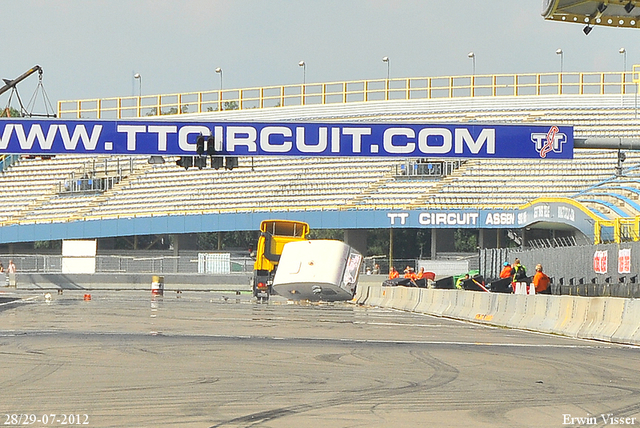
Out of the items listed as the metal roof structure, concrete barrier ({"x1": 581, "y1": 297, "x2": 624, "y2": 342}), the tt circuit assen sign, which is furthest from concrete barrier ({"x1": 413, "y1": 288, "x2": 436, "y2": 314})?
the metal roof structure

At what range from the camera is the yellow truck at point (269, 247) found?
1505 inches

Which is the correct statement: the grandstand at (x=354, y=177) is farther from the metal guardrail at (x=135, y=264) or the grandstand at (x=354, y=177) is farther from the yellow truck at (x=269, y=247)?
the yellow truck at (x=269, y=247)

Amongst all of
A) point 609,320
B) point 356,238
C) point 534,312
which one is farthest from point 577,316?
point 356,238

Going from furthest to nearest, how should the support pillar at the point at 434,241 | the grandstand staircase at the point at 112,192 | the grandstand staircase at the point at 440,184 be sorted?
the grandstand staircase at the point at 112,192, the support pillar at the point at 434,241, the grandstand staircase at the point at 440,184

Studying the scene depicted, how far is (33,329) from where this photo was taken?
1747cm

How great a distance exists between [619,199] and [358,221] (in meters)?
19.5

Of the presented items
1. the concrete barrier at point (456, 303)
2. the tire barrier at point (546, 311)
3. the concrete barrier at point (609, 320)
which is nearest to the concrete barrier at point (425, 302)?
the tire barrier at point (546, 311)

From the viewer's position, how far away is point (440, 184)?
5566 cm

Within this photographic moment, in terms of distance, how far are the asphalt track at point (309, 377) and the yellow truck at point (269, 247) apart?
1982cm

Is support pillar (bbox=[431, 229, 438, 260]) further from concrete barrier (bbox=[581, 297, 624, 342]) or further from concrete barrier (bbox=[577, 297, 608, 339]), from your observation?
concrete barrier (bbox=[581, 297, 624, 342])

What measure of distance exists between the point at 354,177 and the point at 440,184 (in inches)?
205

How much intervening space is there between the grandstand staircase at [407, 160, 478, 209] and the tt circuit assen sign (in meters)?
26.6

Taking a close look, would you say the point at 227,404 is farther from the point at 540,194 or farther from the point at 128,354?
the point at 540,194

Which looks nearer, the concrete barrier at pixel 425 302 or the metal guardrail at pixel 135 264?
the concrete barrier at pixel 425 302
